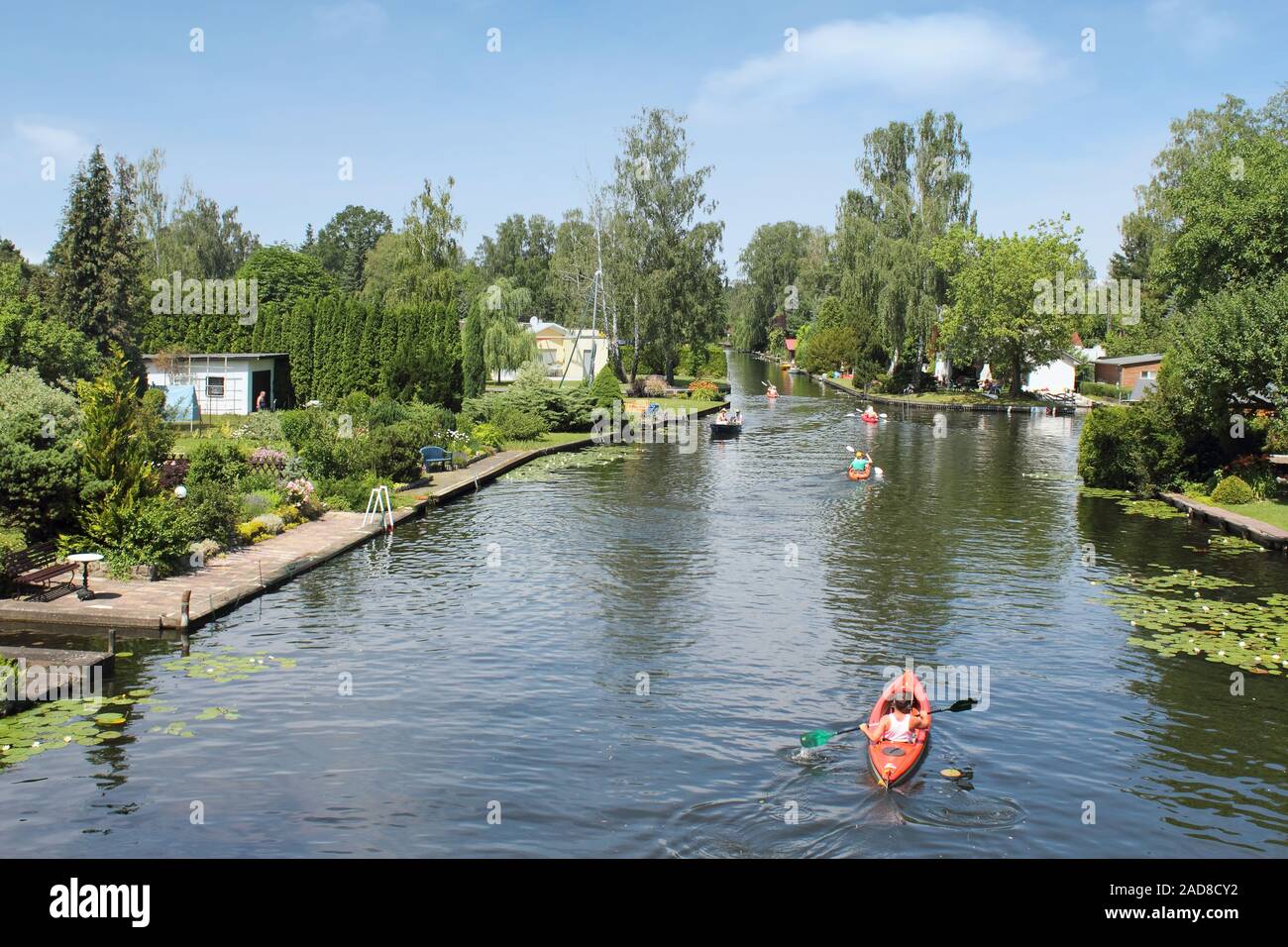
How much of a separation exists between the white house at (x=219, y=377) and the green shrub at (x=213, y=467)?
25.7 m

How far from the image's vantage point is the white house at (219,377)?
58.3 m

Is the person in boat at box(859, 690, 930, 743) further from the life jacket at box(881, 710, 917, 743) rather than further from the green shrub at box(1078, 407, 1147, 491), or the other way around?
the green shrub at box(1078, 407, 1147, 491)

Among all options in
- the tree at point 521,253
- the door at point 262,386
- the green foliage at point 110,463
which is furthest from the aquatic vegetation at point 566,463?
the tree at point 521,253

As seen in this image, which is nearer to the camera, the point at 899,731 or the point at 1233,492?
the point at 899,731

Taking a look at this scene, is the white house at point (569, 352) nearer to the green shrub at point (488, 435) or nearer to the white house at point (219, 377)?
the white house at point (219, 377)

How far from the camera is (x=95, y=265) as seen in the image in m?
55.2

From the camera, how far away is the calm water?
49.1 feet

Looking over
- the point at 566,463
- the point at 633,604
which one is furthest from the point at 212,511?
the point at 566,463

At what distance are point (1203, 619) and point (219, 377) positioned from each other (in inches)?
1979

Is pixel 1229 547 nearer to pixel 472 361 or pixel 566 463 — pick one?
pixel 566 463

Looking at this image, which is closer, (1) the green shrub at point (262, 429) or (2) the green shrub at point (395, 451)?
(2) the green shrub at point (395, 451)

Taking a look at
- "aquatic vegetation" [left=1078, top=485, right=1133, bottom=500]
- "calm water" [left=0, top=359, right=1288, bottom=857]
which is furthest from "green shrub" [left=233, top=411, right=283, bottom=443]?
"aquatic vegetation" [left=1078, top=485, right=1133, bottom=500]

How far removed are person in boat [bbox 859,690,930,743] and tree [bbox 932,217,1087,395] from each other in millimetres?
79190
